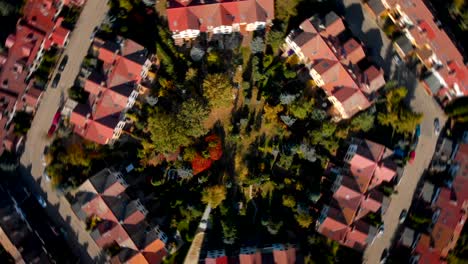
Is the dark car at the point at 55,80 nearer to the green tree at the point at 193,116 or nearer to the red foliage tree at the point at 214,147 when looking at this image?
the green tree at the point at 193,116

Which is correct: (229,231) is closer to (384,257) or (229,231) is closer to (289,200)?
(289,200)

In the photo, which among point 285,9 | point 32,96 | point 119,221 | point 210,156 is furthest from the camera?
point 285,9

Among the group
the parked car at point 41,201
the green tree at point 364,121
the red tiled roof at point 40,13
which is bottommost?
the green tree at point 364,121

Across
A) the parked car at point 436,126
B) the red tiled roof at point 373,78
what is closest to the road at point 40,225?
the red tiled roof at point 373,78

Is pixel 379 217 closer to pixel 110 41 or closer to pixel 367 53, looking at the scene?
pixel 367 53

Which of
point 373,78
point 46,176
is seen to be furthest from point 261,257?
point 46,176

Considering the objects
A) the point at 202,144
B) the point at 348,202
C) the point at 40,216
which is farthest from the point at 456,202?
the point at 40,216
